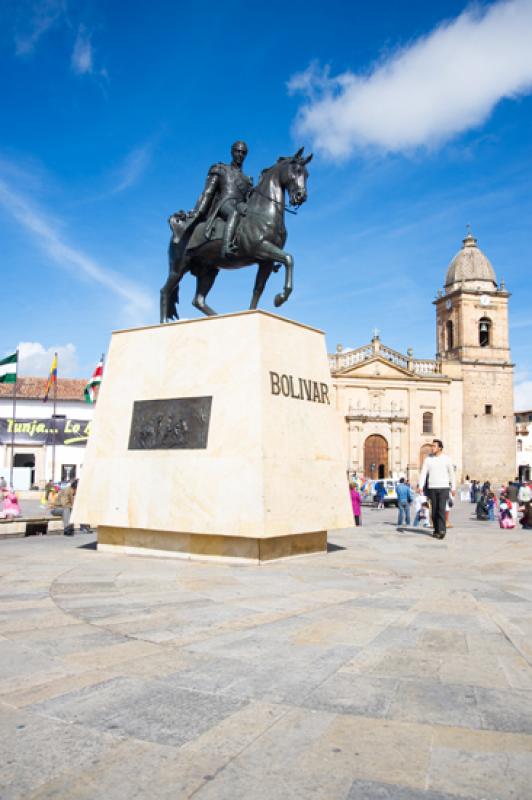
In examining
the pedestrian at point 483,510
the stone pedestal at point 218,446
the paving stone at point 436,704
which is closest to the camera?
the paving stone at point 436,704

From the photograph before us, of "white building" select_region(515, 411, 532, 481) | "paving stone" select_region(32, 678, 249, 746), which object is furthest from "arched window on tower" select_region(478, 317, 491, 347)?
"paving stone" select_region(32, 678, 249, 746)

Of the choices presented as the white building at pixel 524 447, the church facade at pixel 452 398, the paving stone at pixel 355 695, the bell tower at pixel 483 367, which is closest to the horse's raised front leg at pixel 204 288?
the paving stone at pixel 355 695

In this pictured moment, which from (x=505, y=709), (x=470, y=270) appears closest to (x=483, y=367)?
(x=470, y=270)

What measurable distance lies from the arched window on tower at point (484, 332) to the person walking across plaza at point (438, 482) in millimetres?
46641

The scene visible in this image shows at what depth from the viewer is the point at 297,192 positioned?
865 centimetres

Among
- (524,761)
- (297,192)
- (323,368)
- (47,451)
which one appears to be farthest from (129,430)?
(47,451)

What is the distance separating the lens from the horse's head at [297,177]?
865 cm

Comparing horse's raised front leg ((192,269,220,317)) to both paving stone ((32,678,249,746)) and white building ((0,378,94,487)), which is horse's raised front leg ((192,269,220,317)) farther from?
white building ((0,378,94,487))

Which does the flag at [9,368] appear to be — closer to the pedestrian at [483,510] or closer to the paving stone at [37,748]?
the pedestrian at [483,510]

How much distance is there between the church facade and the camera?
5194 cm

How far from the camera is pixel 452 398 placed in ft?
175

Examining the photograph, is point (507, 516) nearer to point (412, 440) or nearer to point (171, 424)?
point (171, 424)

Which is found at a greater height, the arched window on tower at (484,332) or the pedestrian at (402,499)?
the arched window on tower at (484,332)

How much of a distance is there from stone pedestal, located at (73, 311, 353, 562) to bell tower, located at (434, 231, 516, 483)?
46049mm
